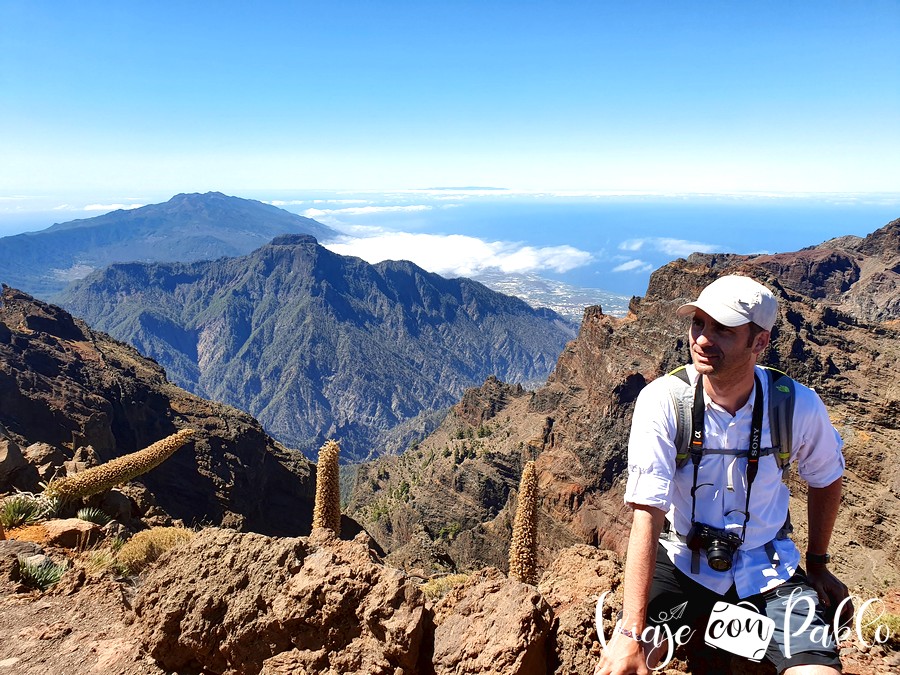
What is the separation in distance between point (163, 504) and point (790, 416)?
3188cm

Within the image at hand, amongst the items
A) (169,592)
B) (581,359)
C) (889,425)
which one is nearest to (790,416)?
(169,592)

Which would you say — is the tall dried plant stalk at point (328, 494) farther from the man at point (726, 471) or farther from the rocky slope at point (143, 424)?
the rocky slope at point (143, 424)

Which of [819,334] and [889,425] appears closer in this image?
[889,425]

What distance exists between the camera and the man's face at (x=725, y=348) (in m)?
3.52

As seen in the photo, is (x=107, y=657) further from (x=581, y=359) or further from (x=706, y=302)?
(x=581, y=359)

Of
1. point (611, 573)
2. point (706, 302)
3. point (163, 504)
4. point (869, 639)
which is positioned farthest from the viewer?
point (163, 504)

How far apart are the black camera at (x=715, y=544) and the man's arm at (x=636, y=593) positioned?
0.49 meters

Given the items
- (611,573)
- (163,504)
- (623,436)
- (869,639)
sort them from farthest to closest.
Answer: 1. (623,436)
2. (163,504)
3. (611,573)
4. (869,639)

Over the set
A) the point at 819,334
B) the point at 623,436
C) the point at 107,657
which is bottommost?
the point at 623,436

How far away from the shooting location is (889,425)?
33.9 metres

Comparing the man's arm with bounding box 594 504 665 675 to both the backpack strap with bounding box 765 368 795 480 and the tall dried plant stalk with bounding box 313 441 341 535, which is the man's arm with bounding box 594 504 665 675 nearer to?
the backpack strap with bounding box 765 368 795 480

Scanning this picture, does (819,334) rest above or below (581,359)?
above

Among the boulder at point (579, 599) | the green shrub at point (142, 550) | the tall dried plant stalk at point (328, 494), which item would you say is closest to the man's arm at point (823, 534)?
the boulder at point (579, 599)

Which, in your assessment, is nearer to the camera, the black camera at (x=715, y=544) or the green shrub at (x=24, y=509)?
the black camera at (x=715, y=544)
